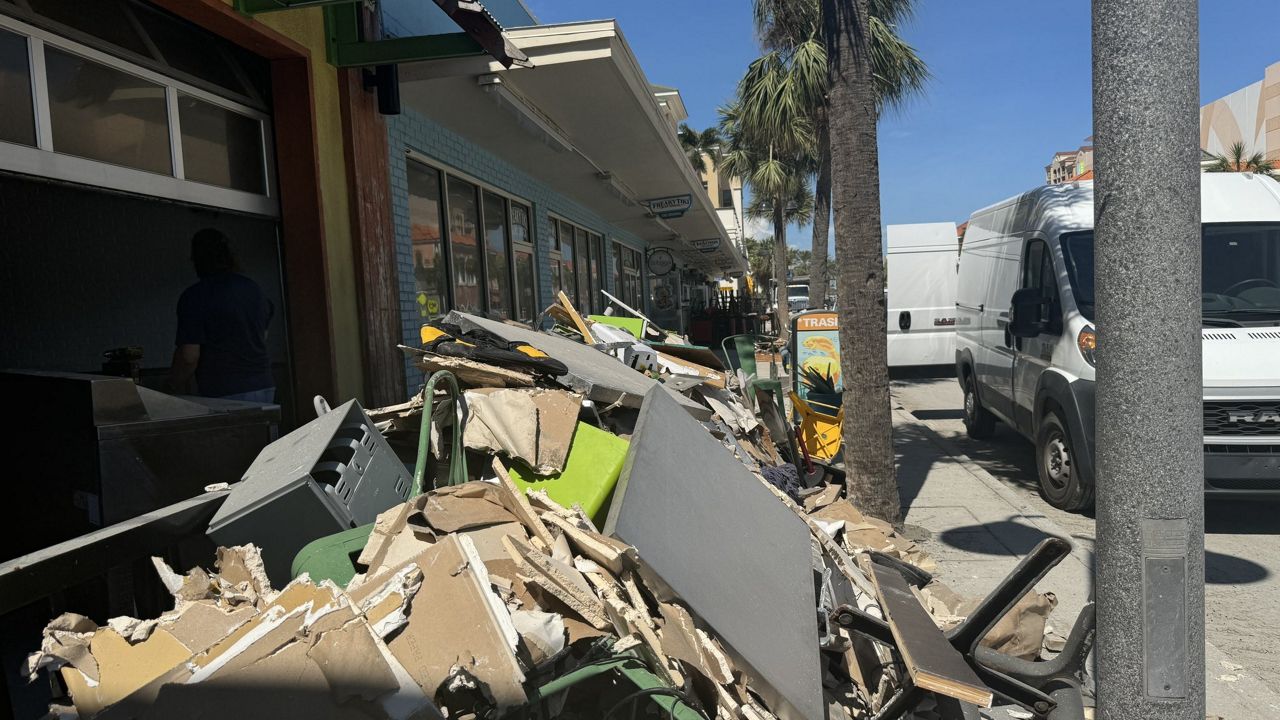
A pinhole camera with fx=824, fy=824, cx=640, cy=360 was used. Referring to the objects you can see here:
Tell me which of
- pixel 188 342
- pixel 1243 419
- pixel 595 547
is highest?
pixel 188 342

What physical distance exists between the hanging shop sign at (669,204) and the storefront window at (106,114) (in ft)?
35.3

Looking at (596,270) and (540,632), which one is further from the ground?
(596,270)

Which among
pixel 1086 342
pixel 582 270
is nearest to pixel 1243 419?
pixel 1086 342

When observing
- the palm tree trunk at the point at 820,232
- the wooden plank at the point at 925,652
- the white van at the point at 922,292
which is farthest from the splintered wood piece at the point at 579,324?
the palm tree trunk at the point at 820,232

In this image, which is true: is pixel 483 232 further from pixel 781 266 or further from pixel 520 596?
pixel 781 266

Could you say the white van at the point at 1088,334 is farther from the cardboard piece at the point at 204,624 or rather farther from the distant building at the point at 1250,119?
the distant building at the point at 1250,119

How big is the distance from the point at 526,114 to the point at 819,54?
12553 mm

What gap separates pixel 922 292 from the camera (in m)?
14.0

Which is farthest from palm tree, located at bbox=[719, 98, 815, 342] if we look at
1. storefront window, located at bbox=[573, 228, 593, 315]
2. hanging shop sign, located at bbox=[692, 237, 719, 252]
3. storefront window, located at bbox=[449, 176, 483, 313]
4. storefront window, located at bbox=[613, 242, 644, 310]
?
storefront window, located at bbox=[449, 176, 483, 313]

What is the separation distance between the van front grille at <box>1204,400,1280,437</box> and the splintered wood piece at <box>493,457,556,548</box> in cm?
545

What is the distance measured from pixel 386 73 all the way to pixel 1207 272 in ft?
22.4

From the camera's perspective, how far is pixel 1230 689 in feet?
12.4

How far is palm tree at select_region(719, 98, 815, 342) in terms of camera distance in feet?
64.9

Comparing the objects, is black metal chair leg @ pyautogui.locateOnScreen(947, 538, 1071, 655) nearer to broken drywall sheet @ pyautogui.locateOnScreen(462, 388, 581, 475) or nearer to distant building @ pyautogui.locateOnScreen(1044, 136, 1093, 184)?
broken drywall sheet @ pyautogui.locateOnScreen(462, 388, 581, 475)
